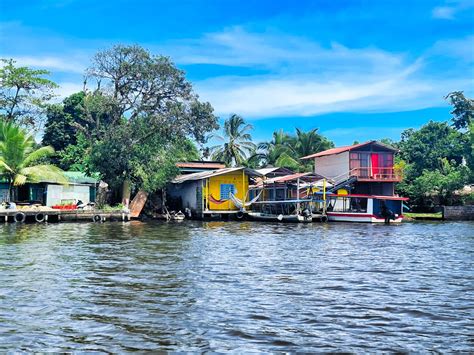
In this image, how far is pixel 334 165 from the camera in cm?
3841

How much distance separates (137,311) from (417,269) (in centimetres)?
724

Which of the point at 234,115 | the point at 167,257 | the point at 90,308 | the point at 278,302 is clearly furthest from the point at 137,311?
the point at 234,115

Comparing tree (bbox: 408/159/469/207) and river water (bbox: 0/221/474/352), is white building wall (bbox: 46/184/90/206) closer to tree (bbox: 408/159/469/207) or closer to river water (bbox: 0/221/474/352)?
river water (bbox: 0/221/474/352)

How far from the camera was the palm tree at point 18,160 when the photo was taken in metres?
29.7

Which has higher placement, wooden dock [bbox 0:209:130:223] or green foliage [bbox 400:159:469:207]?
green foliage [bbox 400:159:469:207]

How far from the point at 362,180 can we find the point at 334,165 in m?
3.01

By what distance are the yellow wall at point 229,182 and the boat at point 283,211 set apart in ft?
4.68

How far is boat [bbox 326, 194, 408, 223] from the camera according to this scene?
1240 inches

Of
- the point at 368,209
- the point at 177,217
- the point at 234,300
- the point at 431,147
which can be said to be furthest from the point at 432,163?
the point at 234,300

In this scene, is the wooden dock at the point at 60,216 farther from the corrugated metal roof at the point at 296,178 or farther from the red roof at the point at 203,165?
the red roof at the point at 203,165

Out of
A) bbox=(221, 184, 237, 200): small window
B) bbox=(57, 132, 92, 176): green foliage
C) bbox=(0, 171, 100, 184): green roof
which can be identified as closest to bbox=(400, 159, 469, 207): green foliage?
bbox=(221, 184, 237, 200): small window

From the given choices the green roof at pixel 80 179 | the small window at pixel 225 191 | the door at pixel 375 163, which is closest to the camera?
the green roof at pixel 80 179

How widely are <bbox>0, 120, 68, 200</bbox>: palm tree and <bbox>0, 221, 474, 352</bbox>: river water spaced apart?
51.8ft

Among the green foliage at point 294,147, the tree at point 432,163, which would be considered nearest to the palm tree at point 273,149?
the green foliage at point 294,147
